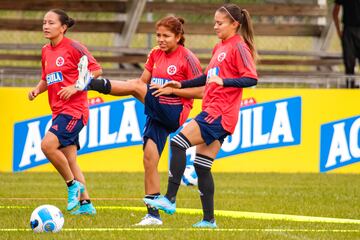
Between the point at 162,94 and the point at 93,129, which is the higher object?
the point at 162,94

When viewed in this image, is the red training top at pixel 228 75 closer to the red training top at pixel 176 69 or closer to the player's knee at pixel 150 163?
the red training top at pixel 176 69

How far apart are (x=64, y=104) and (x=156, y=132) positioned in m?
1.28

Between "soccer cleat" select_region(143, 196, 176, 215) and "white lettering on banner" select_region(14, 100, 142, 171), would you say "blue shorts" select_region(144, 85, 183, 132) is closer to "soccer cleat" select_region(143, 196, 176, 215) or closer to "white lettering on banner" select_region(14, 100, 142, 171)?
"soccer cleat" select_region(143, 196, 176, 215)

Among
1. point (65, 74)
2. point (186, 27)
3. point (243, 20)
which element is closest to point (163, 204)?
point (243, 20)

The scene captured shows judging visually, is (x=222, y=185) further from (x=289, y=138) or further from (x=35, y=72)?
(x=35, y=72)

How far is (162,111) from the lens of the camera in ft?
32.4

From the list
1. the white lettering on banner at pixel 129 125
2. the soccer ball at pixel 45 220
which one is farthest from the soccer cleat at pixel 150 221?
the white lettering on banner at pixel 129 125

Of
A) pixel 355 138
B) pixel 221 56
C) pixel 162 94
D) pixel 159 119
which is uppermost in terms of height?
pixel 221 56

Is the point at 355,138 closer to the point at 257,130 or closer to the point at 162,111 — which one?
the point at 257,130

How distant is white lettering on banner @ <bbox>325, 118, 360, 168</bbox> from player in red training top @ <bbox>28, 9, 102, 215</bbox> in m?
7.27

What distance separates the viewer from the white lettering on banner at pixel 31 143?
652 inches

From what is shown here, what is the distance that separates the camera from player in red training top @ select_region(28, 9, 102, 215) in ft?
34.8

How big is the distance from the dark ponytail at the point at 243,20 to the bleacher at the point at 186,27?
9.76m

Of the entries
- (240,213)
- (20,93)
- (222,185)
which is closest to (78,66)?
(240,213)
